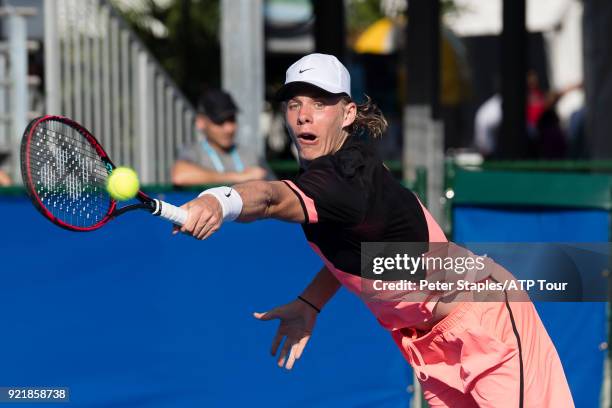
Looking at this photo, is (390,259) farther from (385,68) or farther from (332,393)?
(385,68)

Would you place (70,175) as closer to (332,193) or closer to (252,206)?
(252,206)

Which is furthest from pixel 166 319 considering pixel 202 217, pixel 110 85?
pixel 110 85

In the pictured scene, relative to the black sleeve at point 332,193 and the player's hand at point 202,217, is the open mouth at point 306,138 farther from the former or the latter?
the player's hand at point 202,217

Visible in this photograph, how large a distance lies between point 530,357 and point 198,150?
12.0 feet

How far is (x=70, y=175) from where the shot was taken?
4.02m

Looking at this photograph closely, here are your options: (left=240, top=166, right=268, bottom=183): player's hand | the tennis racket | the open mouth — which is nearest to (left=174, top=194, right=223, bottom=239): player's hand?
the tennis racket

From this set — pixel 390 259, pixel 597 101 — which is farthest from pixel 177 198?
pixel 597 101

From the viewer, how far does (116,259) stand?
5887mm

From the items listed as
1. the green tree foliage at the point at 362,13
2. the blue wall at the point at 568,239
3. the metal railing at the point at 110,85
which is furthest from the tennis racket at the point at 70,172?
the green tree foliage at the point at 362,13

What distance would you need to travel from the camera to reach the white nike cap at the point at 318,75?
4.20m

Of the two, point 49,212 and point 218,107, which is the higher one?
point 218,107

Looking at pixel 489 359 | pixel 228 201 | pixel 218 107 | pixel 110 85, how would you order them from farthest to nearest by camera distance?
pixel 110 85 → pixel 218 107 → pixel 489 359 → pixel 228 201

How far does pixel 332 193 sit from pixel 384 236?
1.36 feet

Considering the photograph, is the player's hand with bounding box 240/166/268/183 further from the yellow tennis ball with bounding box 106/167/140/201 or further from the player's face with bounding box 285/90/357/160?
the yellow tennis ball with bounding box 106/167/140/201
